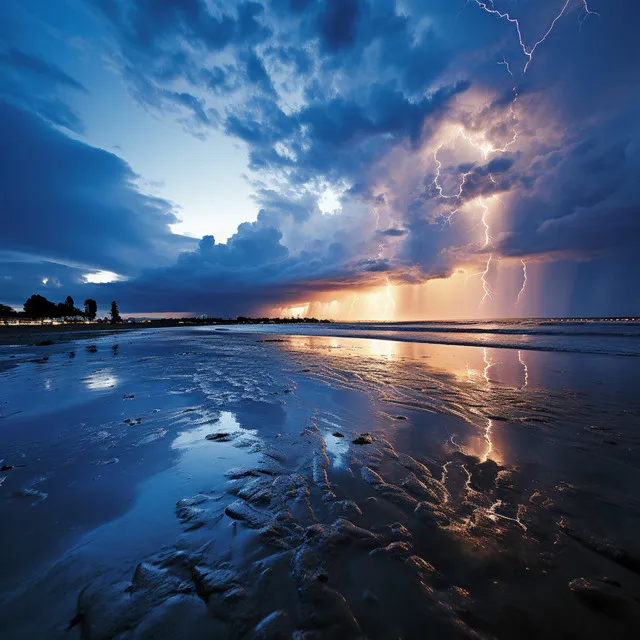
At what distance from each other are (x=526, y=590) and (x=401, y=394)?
603 centimetres

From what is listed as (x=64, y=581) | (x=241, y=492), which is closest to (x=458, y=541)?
(x=241, y=492)

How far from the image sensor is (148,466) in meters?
4.27

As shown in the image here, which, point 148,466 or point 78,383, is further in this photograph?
point 78,383

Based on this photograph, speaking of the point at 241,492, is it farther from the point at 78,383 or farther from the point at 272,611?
the point at 78,383

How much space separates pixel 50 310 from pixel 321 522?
504 feet

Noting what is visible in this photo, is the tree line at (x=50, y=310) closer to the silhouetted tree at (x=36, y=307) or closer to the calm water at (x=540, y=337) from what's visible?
the silhouetted tree at (x=36, y=307)

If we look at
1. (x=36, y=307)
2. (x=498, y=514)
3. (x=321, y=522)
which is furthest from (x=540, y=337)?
(x=36, y=307)

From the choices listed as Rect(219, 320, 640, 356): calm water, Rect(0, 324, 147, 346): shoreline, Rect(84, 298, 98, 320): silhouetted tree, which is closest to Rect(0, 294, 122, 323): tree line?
Rect(84, 298, 98, 320): silhouetted tree

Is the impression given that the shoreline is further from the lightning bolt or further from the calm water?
the lightning bolt

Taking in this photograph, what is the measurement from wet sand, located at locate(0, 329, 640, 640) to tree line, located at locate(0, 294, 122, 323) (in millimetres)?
135201

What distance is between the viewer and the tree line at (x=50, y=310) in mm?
105750

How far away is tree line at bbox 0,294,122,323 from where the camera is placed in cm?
10575

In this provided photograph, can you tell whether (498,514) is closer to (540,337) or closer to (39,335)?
(540,337)

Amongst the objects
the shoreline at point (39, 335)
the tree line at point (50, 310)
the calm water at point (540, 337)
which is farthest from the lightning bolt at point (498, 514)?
the tree line at point (50, 310)
